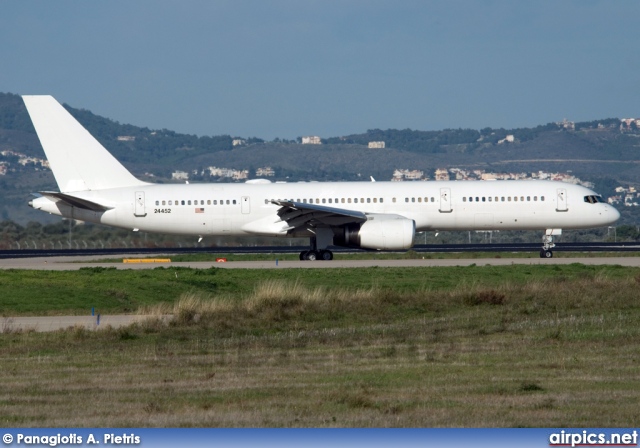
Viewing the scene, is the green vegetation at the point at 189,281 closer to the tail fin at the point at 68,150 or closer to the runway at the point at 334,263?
the runway at the point at 334,263

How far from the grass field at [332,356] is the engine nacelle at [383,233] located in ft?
31.5

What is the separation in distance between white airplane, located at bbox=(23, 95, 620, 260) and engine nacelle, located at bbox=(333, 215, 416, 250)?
23 centimetres

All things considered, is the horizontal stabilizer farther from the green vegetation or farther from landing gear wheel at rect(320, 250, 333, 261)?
landing gear wheel at rect(320, 250, 333, 261)

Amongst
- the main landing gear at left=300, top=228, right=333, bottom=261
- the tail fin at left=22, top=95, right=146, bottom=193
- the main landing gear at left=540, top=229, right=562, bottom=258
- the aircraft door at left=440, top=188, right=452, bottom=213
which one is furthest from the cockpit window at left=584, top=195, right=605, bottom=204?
the tail fin at left=22, top=95, right=146, bottom=193

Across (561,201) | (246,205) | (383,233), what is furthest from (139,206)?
(561,201)

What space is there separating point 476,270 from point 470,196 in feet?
27.0

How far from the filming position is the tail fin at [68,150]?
149ft

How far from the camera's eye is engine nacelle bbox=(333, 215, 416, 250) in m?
41.7

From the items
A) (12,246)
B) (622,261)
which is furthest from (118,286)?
(12,246)

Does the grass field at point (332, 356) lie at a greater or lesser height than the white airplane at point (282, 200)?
lesser

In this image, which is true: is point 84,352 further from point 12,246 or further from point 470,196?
point 12,246

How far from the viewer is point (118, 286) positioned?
1185 inches

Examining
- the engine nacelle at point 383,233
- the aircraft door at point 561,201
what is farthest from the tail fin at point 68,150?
the aircraft door at point 561,201

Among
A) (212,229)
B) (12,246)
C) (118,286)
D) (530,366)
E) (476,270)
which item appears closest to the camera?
(530,366)
